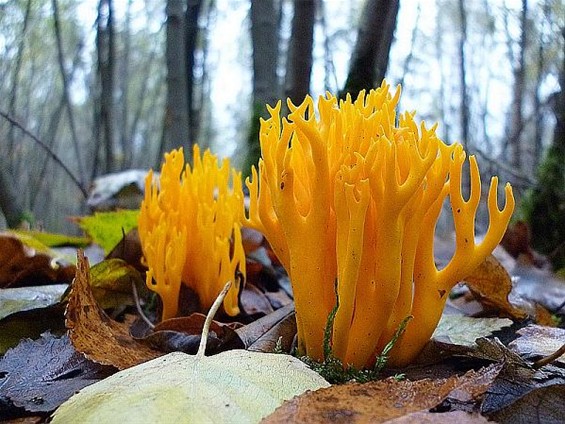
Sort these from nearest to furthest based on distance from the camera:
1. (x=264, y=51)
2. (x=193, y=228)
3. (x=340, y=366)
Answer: (x=340, y=366) < (x=193, y=228) < (x=264, y=51)

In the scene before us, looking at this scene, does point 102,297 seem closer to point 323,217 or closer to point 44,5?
point 323,217

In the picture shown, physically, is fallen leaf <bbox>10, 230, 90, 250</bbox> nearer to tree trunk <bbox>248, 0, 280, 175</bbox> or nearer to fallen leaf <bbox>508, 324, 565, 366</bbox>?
tree trunk <bbox>248, 0, 280, 175</bbox>

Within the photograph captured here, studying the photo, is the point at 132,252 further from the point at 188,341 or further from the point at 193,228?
the point at 188,341

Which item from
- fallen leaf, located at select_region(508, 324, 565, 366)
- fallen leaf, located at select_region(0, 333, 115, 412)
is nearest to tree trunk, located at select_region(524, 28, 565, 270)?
fallen leaf, located at select_region(508, 324, 565, 366)

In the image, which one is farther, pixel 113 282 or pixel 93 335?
pixel 113 282

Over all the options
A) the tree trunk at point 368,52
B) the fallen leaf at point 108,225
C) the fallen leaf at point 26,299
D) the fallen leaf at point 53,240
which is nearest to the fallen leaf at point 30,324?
the fallen leaf at point 26,299

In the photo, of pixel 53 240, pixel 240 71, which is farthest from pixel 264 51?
pixel 240 71
